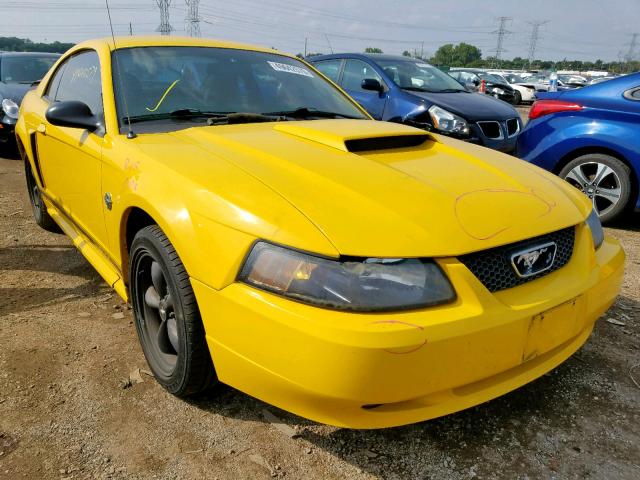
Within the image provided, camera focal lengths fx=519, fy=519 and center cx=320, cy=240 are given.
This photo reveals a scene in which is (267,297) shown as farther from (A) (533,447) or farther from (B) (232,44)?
(B) (232,44)

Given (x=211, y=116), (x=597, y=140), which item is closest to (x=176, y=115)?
(x=211, y=116)

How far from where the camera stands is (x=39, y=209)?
4254 millimetres

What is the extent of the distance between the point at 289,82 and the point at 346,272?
1887 mm

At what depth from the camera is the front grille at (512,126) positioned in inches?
252

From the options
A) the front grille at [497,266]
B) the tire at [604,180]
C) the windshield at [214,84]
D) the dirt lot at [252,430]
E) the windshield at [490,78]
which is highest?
the windshield at [214,84]

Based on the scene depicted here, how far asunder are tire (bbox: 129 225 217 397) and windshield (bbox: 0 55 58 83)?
24.4 feet

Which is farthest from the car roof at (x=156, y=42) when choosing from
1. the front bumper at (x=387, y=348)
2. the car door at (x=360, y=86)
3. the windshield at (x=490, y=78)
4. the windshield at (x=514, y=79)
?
the windshield at (x=514, y=79)

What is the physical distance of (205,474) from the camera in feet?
5.91

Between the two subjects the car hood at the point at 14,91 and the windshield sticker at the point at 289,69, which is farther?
the car hood at the point at 14,91

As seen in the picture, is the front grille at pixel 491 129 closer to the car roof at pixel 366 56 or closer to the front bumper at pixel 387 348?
the car roof at pixel 366 56

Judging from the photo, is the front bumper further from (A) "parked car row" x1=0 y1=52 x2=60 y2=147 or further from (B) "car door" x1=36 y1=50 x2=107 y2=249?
(A) "parked car row" x1=0 y1=52 x2=60 y2=147

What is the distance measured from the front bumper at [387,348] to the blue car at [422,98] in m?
4.18

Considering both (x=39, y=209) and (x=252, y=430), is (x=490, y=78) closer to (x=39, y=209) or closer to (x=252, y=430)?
(x=39, y=209)

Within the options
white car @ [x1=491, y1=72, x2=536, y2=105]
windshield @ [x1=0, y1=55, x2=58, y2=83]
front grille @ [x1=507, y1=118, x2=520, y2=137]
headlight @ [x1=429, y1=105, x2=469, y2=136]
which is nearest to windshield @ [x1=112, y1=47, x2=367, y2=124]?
headlight @ [x1=429, y1=105, x2=469, y2=136]
